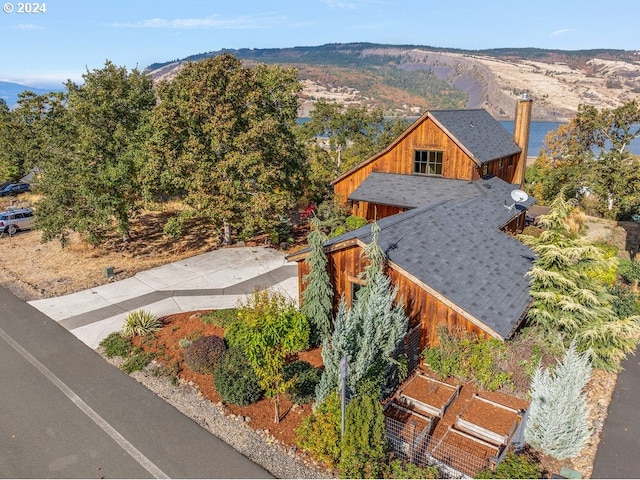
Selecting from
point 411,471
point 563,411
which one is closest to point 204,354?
point 411,471

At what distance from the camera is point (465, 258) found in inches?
595

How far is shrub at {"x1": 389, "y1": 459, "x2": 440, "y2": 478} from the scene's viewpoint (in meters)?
8.91

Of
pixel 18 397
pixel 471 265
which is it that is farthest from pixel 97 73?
pixel 471 265

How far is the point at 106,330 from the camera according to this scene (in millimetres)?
16047

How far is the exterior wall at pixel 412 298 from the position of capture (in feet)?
42.3

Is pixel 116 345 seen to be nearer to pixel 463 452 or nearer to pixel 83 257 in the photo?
pixel 463 452

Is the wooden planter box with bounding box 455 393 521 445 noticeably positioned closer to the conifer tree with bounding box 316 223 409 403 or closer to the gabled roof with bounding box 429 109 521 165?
the conifer tree with bounding box 316 223 409 403

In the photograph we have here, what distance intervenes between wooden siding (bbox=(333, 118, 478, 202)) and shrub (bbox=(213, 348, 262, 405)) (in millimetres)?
16681

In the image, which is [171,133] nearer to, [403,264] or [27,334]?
[27,334]

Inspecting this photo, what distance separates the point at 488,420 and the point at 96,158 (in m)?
23.0

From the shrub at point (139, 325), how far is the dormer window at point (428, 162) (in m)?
17.3

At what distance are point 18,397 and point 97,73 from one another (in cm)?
1747

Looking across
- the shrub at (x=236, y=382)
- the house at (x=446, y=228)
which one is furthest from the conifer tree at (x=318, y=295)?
the shrub at (x=236, y=382)

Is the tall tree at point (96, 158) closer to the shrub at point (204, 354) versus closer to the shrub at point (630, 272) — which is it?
the shrub at point (204, 354)
